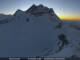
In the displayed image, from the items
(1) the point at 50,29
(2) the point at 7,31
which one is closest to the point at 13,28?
(2) the point at 7,31

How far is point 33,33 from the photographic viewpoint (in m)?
33.1

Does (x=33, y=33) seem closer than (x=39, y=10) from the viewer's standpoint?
No

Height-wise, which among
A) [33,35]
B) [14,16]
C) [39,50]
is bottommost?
[39,50]

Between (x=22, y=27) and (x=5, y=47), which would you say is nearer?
(x=5, y=47)

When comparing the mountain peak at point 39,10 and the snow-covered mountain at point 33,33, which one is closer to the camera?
the snow-covered mountain at point 33,33

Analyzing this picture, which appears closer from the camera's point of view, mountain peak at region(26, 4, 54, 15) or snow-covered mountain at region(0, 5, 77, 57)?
snow-covered mountain at region(0, 5, 77, 57)

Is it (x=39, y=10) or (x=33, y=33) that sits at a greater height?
(x=39, y=10)

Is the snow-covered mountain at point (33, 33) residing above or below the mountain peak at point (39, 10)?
below

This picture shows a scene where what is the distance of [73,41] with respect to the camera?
27.6 meters

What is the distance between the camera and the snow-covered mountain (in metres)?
29.2

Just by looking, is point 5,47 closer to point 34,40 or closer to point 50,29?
point 34,40

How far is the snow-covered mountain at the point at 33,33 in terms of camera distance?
29250mm

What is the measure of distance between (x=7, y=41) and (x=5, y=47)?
180cm

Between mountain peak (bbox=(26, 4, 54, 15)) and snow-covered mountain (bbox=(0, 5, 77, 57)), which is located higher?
mountain peak (bbox=(26, 4, 54, 15))
